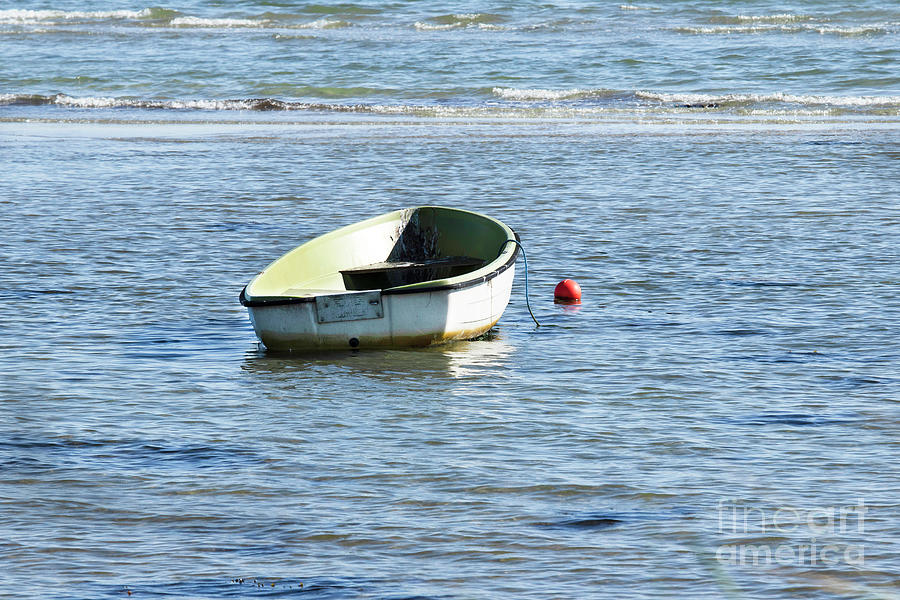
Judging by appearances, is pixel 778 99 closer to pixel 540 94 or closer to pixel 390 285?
Result: pixel 540 94

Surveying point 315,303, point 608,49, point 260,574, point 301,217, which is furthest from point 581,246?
point 608,49

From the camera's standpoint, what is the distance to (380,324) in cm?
962

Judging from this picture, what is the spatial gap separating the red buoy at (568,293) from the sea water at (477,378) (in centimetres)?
18

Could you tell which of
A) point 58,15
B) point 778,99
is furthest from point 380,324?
point 58,15

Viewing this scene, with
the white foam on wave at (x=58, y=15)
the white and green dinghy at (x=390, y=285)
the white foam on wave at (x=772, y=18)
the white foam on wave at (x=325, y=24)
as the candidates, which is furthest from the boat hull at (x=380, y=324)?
the white foam on wave at (x=58, y=15)

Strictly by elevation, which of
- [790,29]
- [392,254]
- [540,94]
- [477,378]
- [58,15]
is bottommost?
[540,94]

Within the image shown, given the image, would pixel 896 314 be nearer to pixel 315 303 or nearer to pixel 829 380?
pixel 829 380

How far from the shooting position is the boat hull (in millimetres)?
9516

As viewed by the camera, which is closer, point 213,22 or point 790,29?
point 790,29

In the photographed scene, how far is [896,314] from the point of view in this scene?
34.4 feet

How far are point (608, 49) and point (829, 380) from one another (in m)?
26.3

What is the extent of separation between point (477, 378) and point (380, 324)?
1.03 m

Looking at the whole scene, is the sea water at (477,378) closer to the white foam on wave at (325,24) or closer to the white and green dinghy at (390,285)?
the white and green dinghy at (390,285)

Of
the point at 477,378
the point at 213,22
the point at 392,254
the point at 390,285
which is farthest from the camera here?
the point at 213,22
